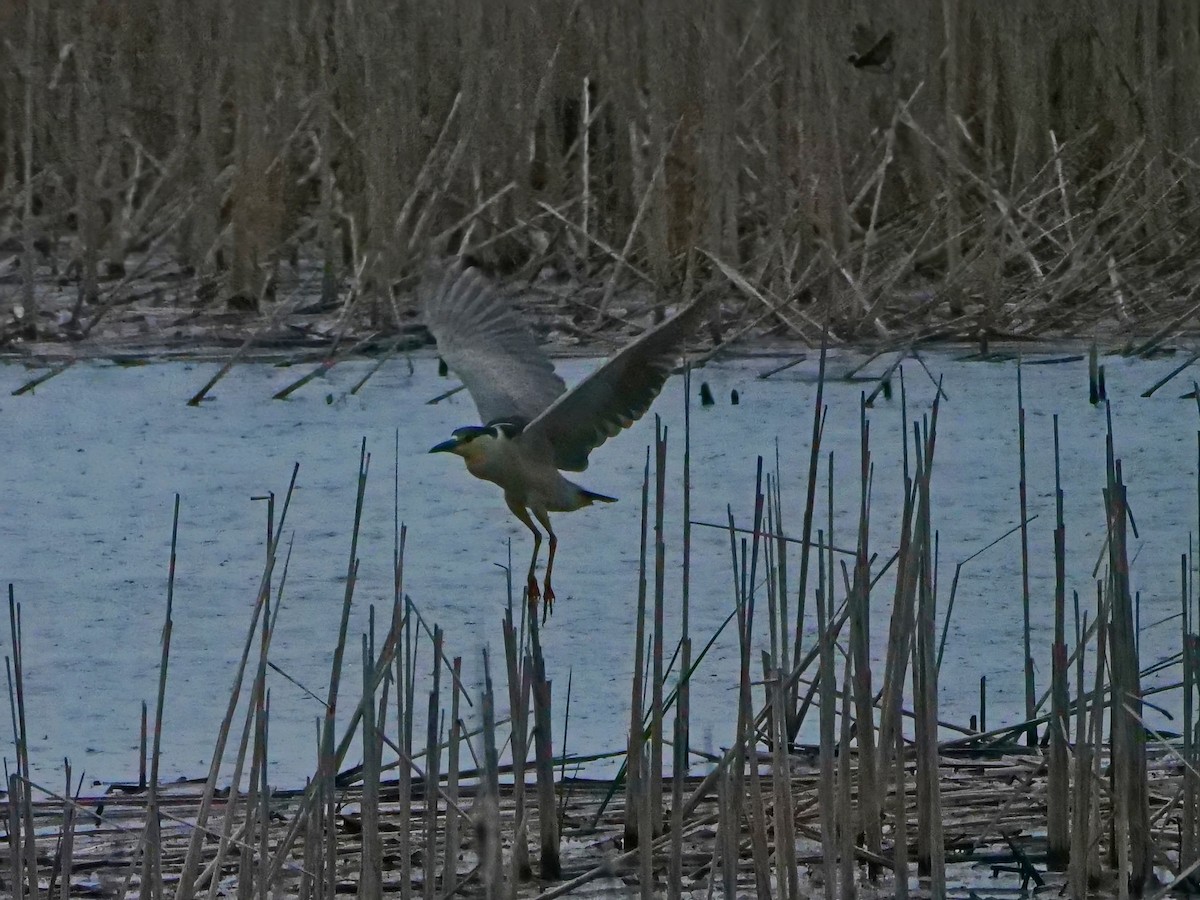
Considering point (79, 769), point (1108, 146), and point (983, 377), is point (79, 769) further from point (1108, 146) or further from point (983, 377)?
point (1108, 146)

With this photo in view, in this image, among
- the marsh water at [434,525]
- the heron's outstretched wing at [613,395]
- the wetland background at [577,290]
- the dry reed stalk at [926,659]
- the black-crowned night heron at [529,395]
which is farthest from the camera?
the wetland background at [577,290]

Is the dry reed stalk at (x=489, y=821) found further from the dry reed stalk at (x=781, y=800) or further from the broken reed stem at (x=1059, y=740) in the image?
the broken reed stem at (x=1059, y=740)

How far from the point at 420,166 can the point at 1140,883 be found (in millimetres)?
4499

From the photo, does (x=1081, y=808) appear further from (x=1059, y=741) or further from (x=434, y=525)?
(x=434, y=525)

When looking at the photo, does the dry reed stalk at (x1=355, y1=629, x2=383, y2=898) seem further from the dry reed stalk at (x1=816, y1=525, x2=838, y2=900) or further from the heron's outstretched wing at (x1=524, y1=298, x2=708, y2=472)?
the heron's outstretched wing at (x1=524, y1=298, x2=708, y2=472)

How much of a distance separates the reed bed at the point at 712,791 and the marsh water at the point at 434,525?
33 cm

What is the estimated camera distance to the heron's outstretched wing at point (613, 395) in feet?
9.05

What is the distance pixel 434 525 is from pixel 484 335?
0.76m

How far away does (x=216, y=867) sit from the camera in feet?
5.93

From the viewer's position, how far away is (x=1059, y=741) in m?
2.10

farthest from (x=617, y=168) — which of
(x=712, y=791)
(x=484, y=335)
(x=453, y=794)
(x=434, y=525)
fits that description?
(x=453, y=794)

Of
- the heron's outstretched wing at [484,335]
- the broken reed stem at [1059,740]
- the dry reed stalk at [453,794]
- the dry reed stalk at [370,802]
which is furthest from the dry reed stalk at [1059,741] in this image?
the heron's outstretched wing at [484,335]

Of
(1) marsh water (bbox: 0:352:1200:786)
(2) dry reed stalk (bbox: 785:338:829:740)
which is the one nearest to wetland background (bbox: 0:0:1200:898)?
(1) marsh water (bbox: 0:352:1200:786)

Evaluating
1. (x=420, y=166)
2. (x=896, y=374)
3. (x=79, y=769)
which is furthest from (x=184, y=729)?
(x=420, y=166)
